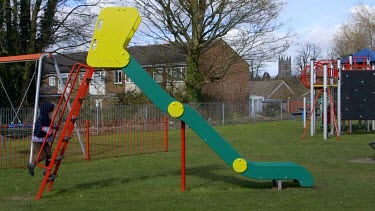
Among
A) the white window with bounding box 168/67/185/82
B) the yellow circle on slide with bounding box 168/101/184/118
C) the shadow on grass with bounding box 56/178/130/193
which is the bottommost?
the shadow on grass with bounding box 56/178/130/193

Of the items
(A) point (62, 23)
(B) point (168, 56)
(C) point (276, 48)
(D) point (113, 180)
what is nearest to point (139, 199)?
(D) point (113, 180)

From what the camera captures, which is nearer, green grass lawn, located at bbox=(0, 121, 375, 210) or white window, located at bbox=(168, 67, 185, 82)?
green grass lawn, located at bbox=(0, 121, 375, 210)

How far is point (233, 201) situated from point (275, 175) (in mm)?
1219

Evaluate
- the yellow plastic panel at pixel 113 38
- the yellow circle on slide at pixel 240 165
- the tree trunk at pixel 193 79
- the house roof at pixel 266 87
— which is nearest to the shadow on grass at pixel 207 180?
the yellow circle on slide at pixel 240 165

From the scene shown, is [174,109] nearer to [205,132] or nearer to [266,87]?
[205,132]

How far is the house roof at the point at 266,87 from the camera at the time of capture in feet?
247

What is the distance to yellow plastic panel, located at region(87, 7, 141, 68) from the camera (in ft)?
30.1

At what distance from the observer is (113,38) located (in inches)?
364

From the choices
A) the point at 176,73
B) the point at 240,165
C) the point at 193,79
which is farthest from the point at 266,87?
the point at 240,165

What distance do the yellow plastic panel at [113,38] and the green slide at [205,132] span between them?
25cm

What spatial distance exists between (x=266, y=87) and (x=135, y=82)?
69.4m

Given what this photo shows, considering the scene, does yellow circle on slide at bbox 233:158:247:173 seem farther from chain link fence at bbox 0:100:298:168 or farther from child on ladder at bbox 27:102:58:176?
chain link fence at bbox 0:100:298:168

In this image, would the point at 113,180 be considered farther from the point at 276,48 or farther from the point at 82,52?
the point at 276,48

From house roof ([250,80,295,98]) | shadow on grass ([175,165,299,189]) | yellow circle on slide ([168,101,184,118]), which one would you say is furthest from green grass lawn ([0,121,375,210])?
house roof ([250,80,295,98])
